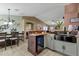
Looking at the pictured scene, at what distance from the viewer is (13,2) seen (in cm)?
242

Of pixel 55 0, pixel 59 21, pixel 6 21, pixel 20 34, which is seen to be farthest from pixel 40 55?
pixel 55 0

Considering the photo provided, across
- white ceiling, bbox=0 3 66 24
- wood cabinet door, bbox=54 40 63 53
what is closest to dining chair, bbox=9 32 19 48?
white ceiling, bbox=0 3 66 24

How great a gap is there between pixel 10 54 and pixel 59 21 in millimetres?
1367

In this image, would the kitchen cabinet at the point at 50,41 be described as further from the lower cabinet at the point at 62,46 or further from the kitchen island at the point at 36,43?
the kitchen island at the point at 36,43

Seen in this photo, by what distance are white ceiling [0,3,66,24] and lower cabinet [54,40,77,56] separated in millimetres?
586

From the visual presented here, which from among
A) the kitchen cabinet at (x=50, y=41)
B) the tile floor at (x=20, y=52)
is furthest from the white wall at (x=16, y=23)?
the kitchen cabinet at (x=50, y=41)

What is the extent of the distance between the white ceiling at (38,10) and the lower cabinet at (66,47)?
0.59 meters

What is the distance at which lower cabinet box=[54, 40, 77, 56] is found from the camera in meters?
2.41

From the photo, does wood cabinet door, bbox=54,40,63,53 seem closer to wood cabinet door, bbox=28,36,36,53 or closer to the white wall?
wood cabinet door, bbox=28,36,36,53

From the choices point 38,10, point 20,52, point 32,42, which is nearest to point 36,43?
point 32,42

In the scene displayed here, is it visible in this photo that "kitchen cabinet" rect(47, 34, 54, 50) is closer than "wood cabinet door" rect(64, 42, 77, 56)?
No

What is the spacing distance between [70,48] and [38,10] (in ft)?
3.73

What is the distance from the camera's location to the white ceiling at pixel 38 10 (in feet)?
8.00

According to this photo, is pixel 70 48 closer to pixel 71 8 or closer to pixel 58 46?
pixel 58 46
